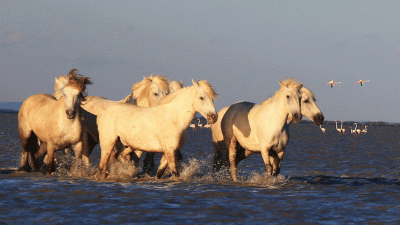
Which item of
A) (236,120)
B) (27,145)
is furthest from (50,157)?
(236,120)

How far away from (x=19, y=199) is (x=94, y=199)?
4.36 feet

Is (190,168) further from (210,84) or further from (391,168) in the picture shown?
(391,168)

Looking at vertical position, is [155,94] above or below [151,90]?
below

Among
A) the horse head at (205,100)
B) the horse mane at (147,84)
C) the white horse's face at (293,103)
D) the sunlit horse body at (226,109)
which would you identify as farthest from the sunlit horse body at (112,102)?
the white horse's face at (293,103)

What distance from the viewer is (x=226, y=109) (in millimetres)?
14641

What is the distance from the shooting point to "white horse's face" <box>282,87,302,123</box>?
40.2 feet

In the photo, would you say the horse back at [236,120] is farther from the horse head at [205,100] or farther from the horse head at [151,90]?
the horse head at [151,90]

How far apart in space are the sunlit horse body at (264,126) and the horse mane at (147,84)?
2.25 metres

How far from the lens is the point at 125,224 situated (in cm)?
794

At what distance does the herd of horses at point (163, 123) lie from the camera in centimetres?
1222

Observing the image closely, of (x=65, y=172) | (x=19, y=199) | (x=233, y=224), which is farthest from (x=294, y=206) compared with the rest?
(x=65, y=172)

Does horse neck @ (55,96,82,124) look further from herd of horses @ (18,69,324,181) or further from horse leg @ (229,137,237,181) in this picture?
horse leg @ (229,137,237,181)

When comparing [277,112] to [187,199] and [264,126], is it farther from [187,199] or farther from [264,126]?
[187,199]

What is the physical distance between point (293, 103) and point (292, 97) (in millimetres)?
163
